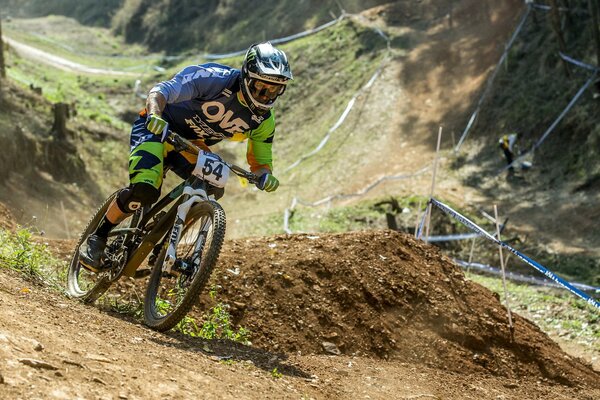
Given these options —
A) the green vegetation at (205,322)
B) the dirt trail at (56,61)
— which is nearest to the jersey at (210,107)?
the green vegetation at (205,322)

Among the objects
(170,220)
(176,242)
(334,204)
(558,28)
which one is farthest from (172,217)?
(558,28)

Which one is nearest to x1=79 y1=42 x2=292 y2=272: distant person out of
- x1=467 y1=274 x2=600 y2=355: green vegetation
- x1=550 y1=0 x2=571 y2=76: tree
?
x1=467 y1=274 x2=600 y2=355: green vegetation

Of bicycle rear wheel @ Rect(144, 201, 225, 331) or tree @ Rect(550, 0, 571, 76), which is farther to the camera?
tree @ Rect(550, 0, 571, 76)

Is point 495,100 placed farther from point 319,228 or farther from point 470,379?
point 470,379

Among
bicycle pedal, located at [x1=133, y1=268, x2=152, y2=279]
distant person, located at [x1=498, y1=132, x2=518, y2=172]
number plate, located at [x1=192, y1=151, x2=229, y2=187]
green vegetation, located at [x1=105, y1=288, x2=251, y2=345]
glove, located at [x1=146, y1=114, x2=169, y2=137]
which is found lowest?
distant person, located at [x1=498, y1=132, x2=518, y2=172]

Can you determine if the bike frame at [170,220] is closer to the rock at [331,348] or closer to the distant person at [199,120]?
the distant person at [199,120]

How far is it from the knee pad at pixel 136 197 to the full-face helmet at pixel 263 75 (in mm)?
1130

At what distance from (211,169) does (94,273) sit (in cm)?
195

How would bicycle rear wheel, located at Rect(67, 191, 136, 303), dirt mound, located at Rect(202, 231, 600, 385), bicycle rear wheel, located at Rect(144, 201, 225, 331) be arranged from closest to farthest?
bicycle rear wheel, located at Rect(144, 201, 225, 331) → bicycle rear wheel, located at Rect(67, 191, 136, 303) → dirt mound, located at Rect(202, 231, 600, 385)

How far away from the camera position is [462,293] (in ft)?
28.5

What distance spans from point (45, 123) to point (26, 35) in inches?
1013

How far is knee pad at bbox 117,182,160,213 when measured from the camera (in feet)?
22.7

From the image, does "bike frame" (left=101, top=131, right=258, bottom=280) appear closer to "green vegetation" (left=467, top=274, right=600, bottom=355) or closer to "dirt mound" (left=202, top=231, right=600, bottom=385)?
"dirt mound" (left=202, top=231, right=600, bottom=385)

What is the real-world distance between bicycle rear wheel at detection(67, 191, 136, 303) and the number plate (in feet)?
3.56
